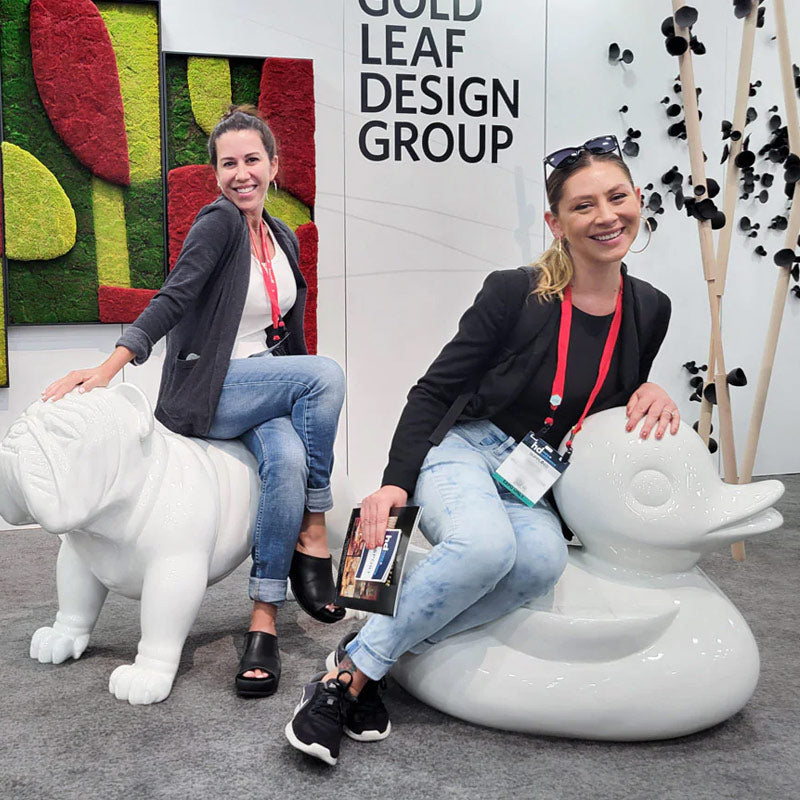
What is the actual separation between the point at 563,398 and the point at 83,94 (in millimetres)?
2591

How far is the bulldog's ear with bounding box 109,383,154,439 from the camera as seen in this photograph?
198cm

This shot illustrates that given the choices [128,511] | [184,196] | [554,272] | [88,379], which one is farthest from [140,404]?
[184,196]

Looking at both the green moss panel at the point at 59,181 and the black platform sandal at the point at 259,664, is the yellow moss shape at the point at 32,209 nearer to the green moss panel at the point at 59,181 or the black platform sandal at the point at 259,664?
the green moss panel at the point at 59,181

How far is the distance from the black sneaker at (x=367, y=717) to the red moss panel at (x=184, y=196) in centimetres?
238

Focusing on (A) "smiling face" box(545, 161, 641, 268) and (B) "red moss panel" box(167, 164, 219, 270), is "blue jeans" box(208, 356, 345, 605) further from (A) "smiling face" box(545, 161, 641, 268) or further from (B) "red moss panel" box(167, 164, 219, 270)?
(B) "red moss panel" box(167, 164, 219, 270)

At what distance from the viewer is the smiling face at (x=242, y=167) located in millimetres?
2387

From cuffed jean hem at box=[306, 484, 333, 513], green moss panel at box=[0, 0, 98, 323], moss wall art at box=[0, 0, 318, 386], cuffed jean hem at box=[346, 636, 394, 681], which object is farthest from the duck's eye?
green moss panel at box=[0, 0, 98, 323]

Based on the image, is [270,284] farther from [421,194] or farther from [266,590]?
[421,194]

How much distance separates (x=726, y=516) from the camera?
184 cm

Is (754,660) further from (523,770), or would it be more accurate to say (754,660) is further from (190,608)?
(190,608)

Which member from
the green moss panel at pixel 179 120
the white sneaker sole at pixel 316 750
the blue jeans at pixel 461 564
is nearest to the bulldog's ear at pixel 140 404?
the blue jeans at pixel 461 564

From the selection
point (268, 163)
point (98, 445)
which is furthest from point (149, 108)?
point (98, 445)

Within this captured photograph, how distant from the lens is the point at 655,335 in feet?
6.91

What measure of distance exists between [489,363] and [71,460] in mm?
900
